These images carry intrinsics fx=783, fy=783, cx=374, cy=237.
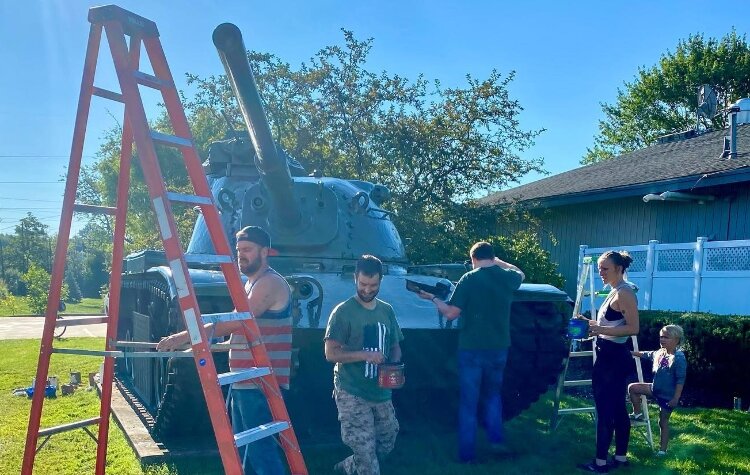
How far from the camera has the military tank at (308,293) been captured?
5.49 metres

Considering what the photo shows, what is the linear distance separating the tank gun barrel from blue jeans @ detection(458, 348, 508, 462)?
1.90 m

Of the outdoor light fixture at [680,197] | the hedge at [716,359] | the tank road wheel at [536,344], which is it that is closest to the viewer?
the tank road wheel at [536,344]

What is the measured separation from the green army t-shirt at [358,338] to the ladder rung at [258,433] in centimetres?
89

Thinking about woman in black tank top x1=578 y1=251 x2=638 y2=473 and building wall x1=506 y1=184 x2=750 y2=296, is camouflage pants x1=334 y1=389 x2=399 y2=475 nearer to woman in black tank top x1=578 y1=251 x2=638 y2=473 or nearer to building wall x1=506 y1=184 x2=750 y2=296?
woman in black tank top x1=578 y1=251 x2=638 y2=473

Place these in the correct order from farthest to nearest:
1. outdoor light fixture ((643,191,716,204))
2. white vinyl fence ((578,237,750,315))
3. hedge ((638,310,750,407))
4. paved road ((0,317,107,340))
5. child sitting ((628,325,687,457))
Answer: paved road ((0,317,107,340)) < outdoor light fixture ((643,191,716,204)) < white vinyl fence ((578,237,750,315)) < hedge ((638,310,750,407)) < child sitting ((628,325,687,457))

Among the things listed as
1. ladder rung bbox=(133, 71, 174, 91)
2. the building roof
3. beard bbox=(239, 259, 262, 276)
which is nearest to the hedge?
the building roof

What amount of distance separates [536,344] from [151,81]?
4402 mm

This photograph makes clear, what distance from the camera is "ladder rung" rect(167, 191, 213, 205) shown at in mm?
3305

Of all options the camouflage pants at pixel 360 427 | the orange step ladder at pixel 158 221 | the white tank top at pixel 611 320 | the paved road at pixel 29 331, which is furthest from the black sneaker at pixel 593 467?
the paved road at pixel 29 331

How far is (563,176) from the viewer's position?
19969 mm

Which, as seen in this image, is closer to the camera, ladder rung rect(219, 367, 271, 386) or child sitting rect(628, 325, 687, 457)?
ladder rung rect(219, 367, 271, 386)

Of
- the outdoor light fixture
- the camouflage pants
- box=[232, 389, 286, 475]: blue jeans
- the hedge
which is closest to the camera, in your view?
box=[232, 389, 286, 475]: blue jeans

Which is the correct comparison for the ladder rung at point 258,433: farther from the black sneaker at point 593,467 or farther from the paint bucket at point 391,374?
the black sneaker at point 593,467

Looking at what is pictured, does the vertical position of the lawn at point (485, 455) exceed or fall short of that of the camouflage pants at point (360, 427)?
it falls short
